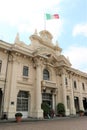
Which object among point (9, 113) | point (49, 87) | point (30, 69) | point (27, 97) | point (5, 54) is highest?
point (5, 54)

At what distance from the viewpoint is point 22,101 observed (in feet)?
55.6

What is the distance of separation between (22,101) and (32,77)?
11.4 feet

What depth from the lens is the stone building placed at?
15.4 metres

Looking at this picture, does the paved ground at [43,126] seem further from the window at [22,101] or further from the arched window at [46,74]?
the arched window at [46,74]

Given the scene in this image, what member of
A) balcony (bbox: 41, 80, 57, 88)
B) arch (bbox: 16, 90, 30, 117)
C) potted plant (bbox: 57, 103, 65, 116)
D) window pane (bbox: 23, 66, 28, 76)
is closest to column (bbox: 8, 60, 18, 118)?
arch (bbox: 16, 90, 30, 117)

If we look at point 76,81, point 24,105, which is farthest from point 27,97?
point 76,81

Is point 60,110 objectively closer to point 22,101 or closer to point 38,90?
point 38,90

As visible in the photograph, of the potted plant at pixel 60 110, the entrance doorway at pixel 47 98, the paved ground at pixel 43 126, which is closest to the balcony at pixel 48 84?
the entrance doorway at pixel 47 98

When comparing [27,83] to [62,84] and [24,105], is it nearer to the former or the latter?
[24,105]

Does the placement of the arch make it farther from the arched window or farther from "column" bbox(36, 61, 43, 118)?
the arched window

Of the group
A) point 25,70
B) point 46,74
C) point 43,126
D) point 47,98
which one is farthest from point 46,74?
point 43,126

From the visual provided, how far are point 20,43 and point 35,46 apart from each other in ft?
9.30

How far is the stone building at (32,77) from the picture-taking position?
1539 centimetres

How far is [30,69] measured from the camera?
60.7 ft
